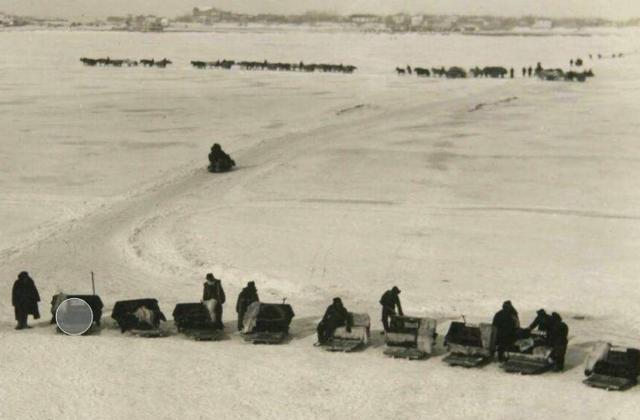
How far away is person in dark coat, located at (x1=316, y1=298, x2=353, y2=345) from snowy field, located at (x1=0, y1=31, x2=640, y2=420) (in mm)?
483

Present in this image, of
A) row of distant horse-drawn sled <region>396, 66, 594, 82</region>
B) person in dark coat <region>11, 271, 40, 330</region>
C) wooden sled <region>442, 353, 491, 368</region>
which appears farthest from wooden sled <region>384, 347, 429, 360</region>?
row of distant horse-drawn sled <region>396, 66, 594, 82</region>

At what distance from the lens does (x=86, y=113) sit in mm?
42406

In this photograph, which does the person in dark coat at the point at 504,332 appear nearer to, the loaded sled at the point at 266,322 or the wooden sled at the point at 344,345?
the wooden sled at the point at 344,345

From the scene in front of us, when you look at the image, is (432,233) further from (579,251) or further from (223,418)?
(223,418)

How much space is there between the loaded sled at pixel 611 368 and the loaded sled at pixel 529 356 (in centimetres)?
62

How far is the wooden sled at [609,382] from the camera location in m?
12.0

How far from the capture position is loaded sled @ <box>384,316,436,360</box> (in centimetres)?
1344

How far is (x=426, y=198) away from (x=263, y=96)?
26.8 meters

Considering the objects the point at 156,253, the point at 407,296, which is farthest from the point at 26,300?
the point at 407,296

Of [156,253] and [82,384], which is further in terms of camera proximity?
[156,253]

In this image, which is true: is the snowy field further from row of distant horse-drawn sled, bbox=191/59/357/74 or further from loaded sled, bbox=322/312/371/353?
row of distant horse-drawn sled, bbox=191/59/357/74

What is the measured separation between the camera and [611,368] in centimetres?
1229

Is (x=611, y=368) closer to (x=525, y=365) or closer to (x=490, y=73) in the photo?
(x=525, y=365)

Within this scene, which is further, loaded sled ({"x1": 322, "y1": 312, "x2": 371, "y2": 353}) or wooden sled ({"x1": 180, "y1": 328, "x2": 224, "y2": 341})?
wooden sled ({"x1": 180, "y1": 328, "x2": 224, "y2": 341})
